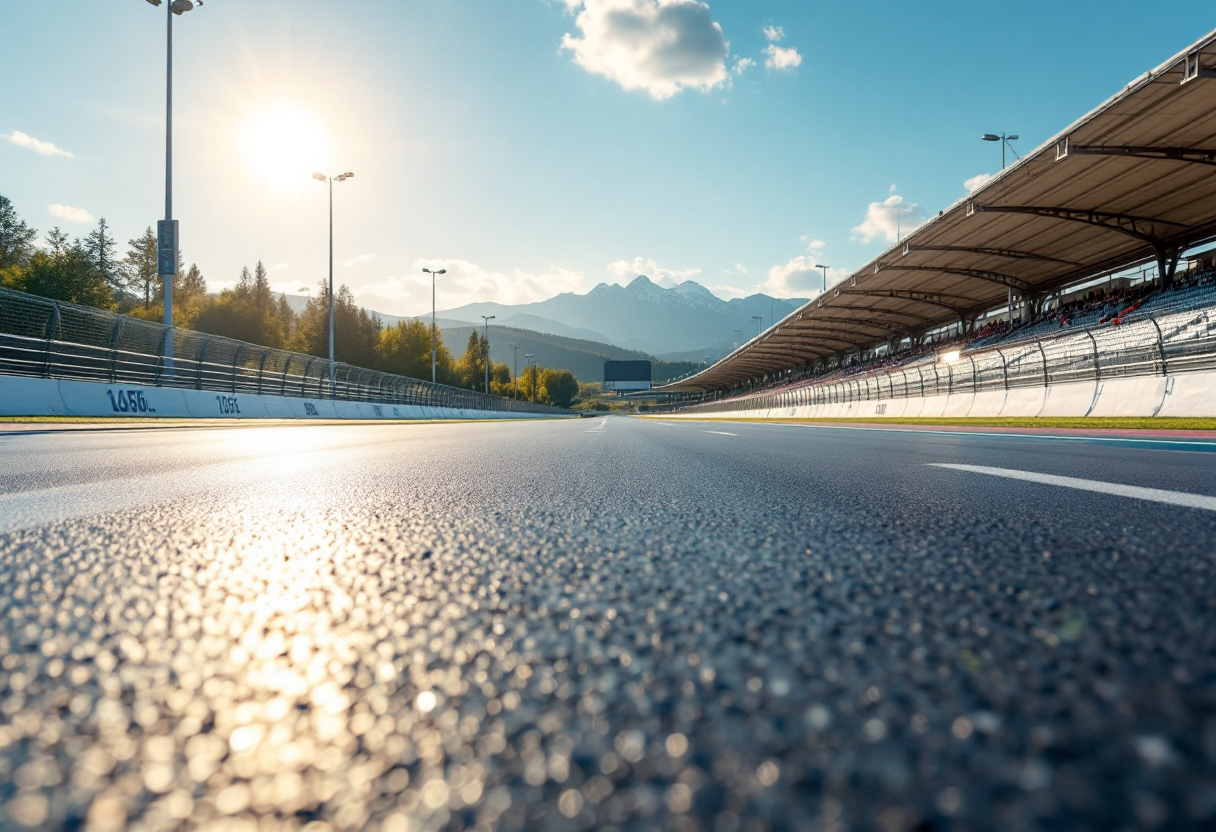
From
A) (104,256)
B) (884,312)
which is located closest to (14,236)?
(104,256)

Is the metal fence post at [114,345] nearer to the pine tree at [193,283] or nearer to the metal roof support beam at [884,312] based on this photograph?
the metal roof support beam at [884,312]

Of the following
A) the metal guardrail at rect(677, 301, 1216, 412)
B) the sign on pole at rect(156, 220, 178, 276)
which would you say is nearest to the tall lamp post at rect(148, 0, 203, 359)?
the sign on pole at rect(156, 220, 178, 276)

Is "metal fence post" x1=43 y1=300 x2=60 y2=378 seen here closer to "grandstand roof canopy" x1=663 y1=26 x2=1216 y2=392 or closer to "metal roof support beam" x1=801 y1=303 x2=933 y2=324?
"grandstand roof canopy" x1=663 y1=26 x2=1216 y2=392

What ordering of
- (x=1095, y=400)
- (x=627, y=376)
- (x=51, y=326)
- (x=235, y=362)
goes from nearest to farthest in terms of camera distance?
1. (x=51, y=326)
2. (x=1095, y=400)
3. (x=235, y=362)
4. (x=627, y=376)

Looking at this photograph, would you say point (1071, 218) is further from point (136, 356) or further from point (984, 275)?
point (136, 356)

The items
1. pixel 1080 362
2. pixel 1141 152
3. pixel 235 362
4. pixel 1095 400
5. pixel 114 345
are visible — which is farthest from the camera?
pixel 1141 152

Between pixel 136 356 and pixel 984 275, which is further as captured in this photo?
pixel 984 275

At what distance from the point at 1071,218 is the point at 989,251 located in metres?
6.24

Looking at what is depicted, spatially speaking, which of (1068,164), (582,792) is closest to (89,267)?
(1068,164)

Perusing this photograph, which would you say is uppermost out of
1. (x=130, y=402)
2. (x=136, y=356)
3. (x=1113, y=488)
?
(x=136, y=356)

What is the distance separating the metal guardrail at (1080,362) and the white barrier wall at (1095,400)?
668 mm

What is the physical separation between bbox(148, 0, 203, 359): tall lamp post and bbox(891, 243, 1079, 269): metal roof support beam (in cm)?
3239

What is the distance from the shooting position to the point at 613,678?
72 cm

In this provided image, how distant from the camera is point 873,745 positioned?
555 millimetres
